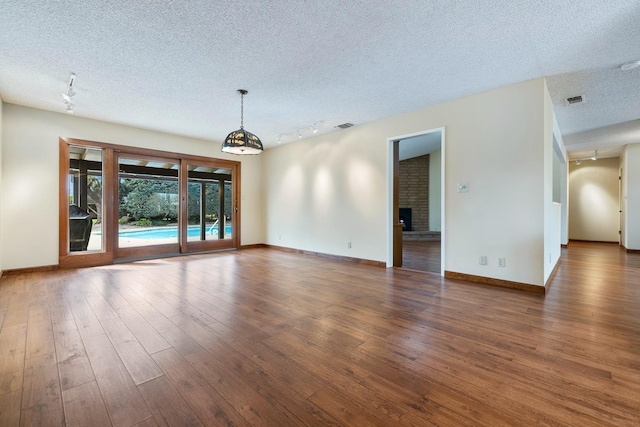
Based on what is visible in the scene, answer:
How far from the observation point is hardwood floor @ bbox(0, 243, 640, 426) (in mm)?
1431

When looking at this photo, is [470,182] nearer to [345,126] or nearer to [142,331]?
[345,126]

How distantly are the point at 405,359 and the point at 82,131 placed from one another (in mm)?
6320

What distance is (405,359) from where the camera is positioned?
1928 millimetres

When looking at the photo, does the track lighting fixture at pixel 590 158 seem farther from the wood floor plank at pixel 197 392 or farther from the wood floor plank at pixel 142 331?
the wood floor plank at pixel 142 331

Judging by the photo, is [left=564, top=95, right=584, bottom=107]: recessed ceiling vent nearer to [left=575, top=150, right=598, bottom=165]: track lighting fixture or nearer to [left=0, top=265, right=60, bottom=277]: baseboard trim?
[left=575, top=150, right=598, bottom=165]: track lighting fixture

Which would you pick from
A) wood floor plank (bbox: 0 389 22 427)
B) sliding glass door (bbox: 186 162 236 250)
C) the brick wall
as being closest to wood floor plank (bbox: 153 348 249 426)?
wood floor plank (bbox: 0 389 22 427)

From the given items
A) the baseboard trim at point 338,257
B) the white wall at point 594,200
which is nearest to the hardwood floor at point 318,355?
the baseboard trim at point 338,257

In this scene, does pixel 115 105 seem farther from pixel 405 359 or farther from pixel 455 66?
pixel 405 359

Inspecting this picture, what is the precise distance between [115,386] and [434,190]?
987cm

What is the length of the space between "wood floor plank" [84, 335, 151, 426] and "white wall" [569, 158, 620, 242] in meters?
11.8

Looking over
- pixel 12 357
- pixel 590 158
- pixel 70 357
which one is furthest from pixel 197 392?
pixel 590 158

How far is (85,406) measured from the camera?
1459 millimetres

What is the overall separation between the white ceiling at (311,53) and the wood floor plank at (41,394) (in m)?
2.73

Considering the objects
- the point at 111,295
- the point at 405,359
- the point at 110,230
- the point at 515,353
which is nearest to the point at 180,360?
the point at 405,359
